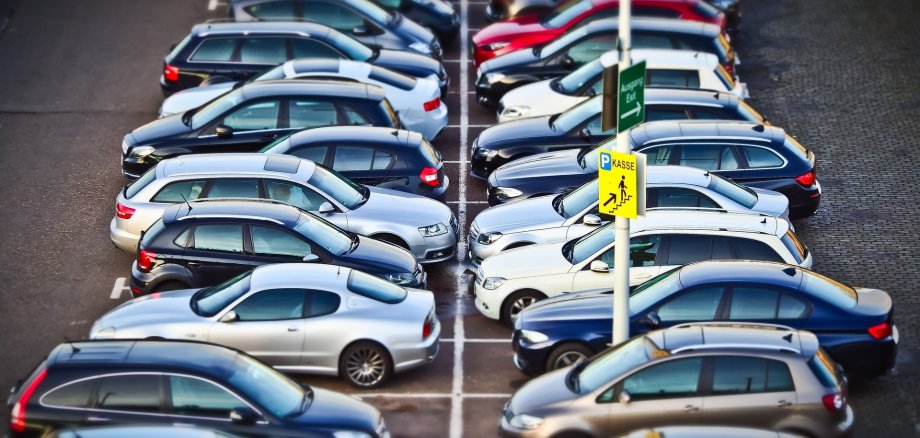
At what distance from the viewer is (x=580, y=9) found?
26.2m

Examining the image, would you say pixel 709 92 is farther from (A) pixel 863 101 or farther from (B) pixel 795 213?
(A) pixel 863 101

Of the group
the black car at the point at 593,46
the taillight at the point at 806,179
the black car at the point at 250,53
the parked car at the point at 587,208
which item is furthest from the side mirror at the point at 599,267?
the black car at the point at 250,53

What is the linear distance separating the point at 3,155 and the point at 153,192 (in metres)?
4.88

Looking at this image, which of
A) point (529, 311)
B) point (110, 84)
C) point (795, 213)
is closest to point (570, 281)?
point (529, 311)

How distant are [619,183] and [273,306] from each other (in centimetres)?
402

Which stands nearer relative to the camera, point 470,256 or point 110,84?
point 470,256

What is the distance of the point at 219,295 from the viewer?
1591cm

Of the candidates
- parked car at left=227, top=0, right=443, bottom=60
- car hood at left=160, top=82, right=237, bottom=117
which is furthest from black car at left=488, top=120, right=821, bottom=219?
parked car at left=227, top=0, right=443, bottom=60

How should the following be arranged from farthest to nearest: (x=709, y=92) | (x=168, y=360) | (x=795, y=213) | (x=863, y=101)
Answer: (x=863, y=101)
(x=709, y=92)
(x=795, y=213)
(x=168, y=360)

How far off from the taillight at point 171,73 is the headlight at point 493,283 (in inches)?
347

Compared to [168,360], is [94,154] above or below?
below

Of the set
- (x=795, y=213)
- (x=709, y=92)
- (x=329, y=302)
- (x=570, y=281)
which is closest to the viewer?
(x=329, y=302)

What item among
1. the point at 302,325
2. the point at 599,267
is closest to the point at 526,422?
the point at 302,325

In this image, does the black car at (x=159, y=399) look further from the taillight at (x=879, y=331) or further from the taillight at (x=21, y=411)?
the taillight at (x=879, y=331)
